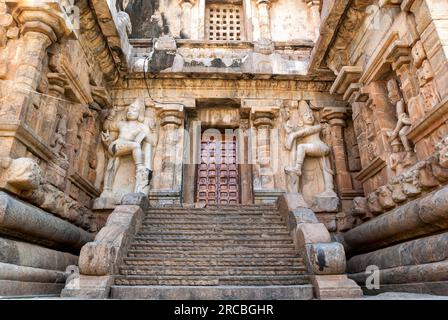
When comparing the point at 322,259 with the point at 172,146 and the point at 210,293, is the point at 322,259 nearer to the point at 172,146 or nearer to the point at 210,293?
the point at 210,293

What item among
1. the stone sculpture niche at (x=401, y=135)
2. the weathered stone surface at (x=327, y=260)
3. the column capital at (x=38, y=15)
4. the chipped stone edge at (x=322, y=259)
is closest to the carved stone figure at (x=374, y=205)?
the stone sculpture niche at (x=401, y=135)

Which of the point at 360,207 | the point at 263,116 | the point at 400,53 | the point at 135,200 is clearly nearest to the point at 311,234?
the point at 360,207

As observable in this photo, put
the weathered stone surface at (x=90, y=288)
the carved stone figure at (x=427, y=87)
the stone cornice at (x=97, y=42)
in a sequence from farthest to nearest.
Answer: the stone cornice at (x=97, y=42)
the carved stone figure at (x=427, y=87)
the weathered stone surface at (x=90, y=288)

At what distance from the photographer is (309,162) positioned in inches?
322

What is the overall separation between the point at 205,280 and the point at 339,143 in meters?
5.60

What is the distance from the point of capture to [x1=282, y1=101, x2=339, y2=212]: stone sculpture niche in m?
7.56

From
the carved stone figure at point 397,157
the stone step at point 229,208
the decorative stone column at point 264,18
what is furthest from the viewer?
the decorative stone column at point 264,18

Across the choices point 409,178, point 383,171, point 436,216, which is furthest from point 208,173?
point 436,216

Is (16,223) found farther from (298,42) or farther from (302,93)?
(298,42)

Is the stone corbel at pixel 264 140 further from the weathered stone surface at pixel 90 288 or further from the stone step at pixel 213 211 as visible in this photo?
the weathered stone surface at pixel 90 288

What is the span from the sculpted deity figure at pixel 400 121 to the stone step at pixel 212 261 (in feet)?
8.45

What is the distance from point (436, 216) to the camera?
3.80 meters

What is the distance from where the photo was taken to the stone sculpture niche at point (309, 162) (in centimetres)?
756

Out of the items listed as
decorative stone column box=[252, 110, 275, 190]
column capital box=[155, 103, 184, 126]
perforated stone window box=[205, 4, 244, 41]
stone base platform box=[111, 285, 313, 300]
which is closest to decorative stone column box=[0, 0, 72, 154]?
stone base platform box=[111, 285, 313, 300]
